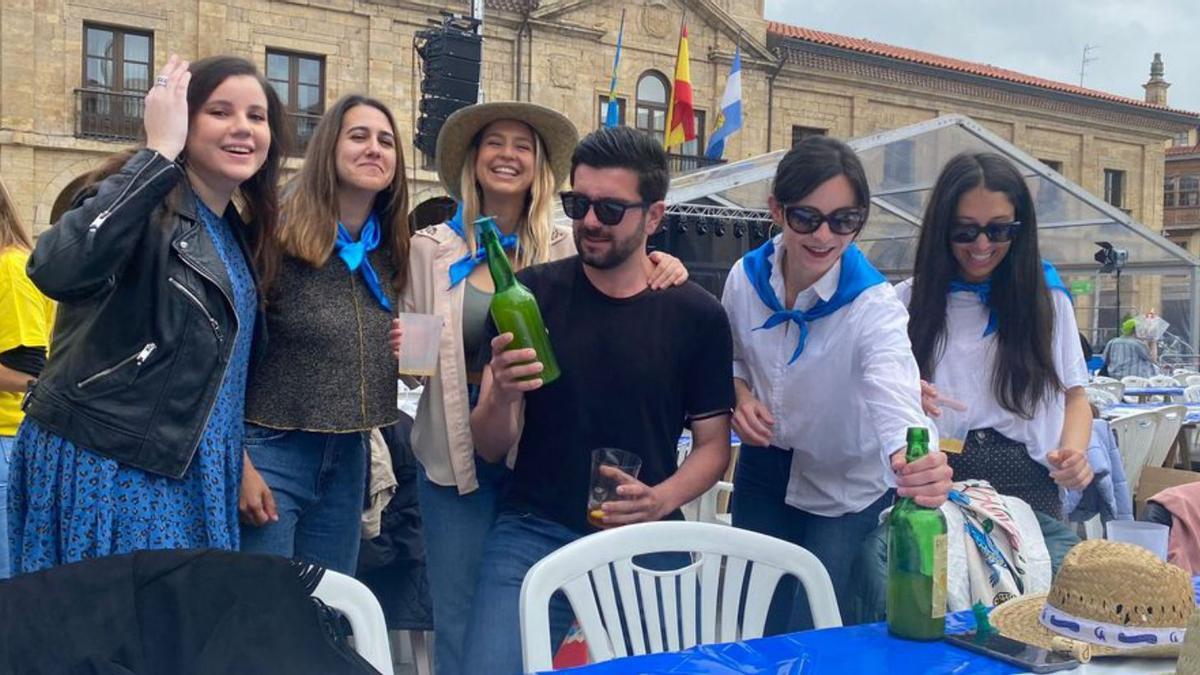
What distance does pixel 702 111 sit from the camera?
864 inches

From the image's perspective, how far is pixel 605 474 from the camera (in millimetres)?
2094

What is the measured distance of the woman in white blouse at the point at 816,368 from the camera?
7.50 ft

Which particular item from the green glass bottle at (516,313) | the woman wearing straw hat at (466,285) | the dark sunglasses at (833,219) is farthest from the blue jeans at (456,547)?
the dark sunglasses at (833,219)

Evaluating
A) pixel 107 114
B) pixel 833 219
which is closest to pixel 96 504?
→ pixel 833 219

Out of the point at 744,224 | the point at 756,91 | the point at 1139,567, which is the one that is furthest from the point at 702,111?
the point at 1139,567

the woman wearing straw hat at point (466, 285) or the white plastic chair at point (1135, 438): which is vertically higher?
the woman wearing straw hat at point (466, 285)

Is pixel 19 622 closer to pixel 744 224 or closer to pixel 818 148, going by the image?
pixel 818 148

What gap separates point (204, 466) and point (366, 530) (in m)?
1.23

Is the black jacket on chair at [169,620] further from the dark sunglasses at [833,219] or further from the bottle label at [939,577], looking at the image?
the dark sunglasses at [833,219]

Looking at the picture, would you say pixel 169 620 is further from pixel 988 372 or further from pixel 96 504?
pixel 988 372

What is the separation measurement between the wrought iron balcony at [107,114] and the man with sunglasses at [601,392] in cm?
1533

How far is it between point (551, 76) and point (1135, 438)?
49.9 ft

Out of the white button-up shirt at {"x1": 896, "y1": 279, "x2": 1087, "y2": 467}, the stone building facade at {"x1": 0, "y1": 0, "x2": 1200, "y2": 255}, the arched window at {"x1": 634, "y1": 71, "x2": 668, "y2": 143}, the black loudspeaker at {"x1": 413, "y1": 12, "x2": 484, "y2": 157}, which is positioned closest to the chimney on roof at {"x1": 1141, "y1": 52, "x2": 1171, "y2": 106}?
the stone building facade at {"x1": 0, "y1": 0, "x2": 1200, "y2": 255}

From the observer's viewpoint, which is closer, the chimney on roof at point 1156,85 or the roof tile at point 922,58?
the roof tile at point 922,58
